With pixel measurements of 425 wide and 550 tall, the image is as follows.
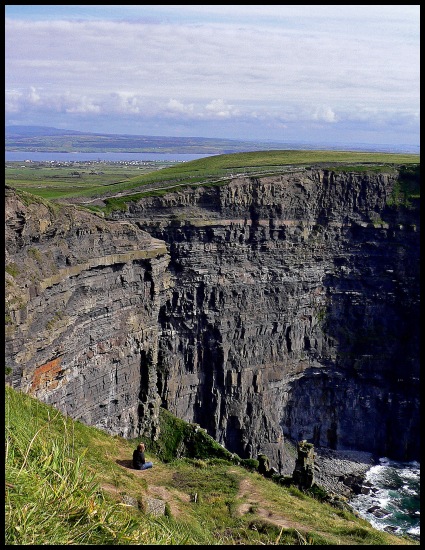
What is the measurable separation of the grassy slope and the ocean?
1061 inches

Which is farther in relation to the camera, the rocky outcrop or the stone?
the stone

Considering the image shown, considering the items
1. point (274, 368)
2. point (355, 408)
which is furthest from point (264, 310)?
point (355, 408)

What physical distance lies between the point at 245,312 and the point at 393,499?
2471 cm

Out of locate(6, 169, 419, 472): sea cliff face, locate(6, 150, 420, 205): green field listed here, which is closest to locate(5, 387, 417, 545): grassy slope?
locate(6, 169, 419, 472): sea cliff face

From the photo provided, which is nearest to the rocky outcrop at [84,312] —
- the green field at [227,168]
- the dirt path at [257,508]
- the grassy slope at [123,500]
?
the grassy slope at [123,500]

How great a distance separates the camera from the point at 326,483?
65.4m

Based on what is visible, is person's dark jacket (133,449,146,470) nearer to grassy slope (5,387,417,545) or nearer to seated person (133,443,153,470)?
seated person (133,443,153,470)

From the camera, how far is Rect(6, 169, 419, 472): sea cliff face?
44844 mm

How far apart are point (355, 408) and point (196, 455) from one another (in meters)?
32.7

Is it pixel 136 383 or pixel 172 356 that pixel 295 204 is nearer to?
pixel 172 356

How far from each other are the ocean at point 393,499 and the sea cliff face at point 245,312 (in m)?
4.13

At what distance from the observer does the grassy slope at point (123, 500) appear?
10664 mm

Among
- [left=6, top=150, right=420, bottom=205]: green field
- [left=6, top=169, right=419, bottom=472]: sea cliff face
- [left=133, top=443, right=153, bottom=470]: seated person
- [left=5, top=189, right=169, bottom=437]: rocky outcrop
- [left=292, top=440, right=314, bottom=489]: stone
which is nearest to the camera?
[left=133, top=443, right=153, bottom=470]: seated person

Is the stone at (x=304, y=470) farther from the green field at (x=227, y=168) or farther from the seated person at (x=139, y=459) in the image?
the green field at (x=227, y=168)
